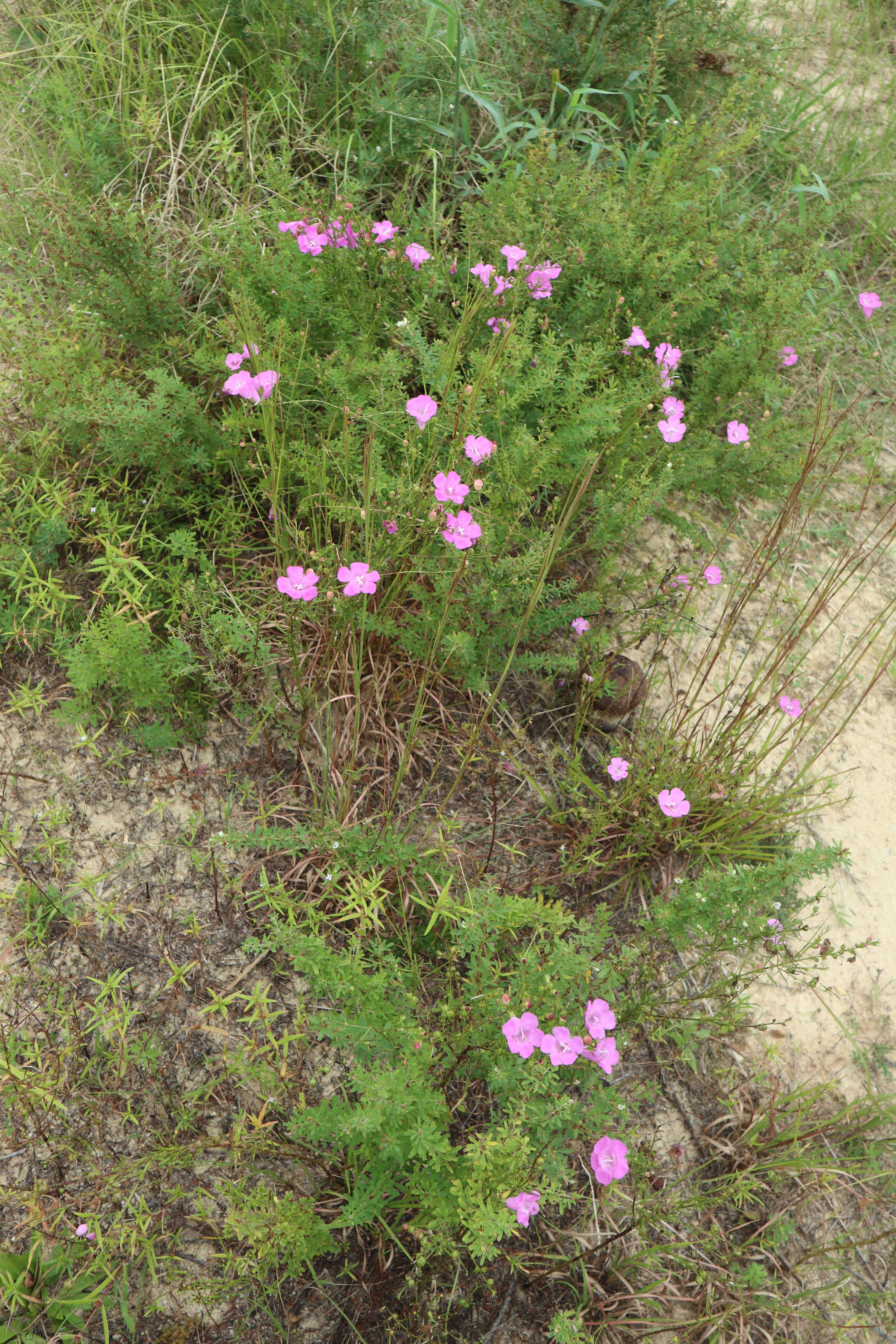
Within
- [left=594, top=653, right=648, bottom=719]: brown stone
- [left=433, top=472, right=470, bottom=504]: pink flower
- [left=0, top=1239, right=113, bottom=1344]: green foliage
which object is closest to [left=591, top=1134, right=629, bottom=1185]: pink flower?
[left=0, top=1239, right=113, bottom=1344]: green foliage

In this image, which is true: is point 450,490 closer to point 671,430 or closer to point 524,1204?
point 671,430

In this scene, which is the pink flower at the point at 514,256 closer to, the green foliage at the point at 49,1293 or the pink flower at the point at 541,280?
the pink flower at the point at 541,280

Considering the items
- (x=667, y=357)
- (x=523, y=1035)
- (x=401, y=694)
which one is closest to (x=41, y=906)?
(x=401, y=694)

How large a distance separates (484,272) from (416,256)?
23 cm

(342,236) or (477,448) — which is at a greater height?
(342,236)

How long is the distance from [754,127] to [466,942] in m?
2.98

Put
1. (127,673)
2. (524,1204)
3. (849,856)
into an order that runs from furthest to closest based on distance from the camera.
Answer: (849,856), (127,673), (524,1204)

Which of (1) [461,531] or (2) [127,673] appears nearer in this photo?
(1) [461,531]

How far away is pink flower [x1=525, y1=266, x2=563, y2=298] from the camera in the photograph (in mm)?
2502

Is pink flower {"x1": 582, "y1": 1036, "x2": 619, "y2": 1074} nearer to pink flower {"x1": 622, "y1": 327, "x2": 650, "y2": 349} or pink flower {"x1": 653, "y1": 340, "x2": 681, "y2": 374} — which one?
pink flower {"x1": 653, "y1": 340, "x2": 681, "y2": 374}

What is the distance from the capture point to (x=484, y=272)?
256cm

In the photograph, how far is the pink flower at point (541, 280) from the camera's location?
2.50 meters

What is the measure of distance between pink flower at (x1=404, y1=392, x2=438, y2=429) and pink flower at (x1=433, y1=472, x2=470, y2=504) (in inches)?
9.0

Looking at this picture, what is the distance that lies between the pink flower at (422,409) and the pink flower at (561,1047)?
5.10 feet
